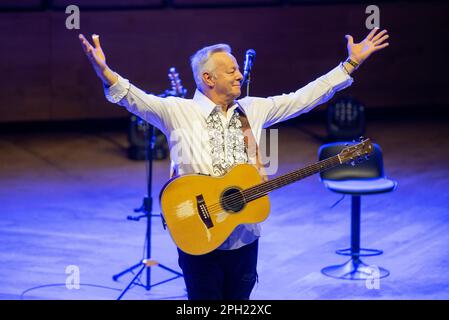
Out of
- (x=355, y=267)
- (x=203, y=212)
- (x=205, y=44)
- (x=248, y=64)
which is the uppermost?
(x=205, y=44)

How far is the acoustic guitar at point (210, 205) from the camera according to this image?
400cm

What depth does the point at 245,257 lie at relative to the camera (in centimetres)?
409

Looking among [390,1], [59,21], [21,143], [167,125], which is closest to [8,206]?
[21,143]

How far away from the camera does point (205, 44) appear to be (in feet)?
37.6

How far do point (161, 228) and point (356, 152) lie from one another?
3482 mm

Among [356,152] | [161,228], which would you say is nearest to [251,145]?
[356,152]

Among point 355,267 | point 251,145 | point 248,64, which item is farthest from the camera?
point 355,267

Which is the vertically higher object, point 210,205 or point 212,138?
point 212,138

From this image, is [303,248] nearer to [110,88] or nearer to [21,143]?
[110,88]

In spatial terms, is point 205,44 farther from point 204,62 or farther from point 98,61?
point 98,61

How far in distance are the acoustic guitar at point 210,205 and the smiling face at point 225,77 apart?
1.20ft

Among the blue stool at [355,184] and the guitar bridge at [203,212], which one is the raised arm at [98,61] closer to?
the guitar bridge at [203,212]

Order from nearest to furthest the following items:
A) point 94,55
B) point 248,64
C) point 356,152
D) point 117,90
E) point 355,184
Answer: point 94,55, point 117,90, point 356,152, point 248,64, point 355,184
